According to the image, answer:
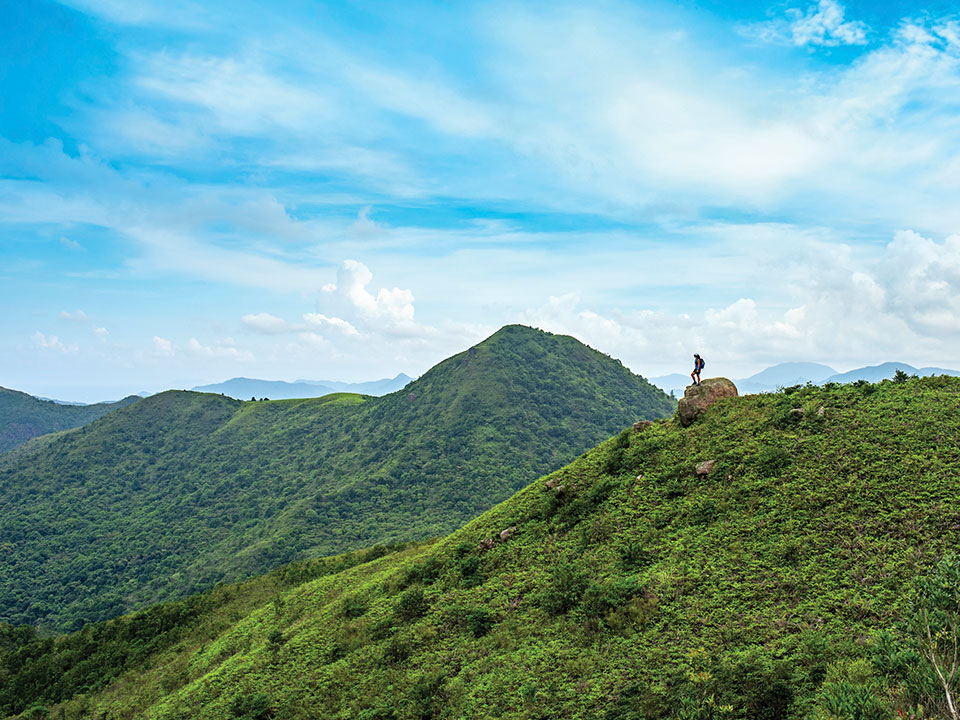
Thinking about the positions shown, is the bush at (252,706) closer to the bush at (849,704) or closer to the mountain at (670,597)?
the mountain at (670,597)

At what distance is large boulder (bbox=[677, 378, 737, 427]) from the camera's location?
2464 centimetres

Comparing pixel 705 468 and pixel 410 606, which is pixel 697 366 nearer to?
pixel 705 468

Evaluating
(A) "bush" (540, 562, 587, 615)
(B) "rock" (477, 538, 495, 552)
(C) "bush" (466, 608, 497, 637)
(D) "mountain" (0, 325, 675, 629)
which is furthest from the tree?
(D) "mountain" (0, 325, 675, 629)

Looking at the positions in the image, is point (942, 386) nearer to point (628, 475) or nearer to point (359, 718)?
point (628, 475)

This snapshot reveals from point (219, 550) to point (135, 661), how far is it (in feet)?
272

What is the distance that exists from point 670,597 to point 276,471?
478 ft

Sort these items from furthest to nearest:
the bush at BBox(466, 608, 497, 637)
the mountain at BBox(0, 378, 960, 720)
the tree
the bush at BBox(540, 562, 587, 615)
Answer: the bush at BBox(466, 608, 497, 637) < the bush at BBox(540, 562, 587, 615) < the mountain at BBox(0, 378, 960, 720) < the tree

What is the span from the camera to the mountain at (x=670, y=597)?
39.1ft

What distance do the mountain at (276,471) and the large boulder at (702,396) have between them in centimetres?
7062

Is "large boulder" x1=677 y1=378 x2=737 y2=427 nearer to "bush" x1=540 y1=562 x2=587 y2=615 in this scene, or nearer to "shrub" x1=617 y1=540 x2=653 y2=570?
"shrub" x1=617 y1=540 x2=653 y2=570

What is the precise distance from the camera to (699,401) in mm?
25000

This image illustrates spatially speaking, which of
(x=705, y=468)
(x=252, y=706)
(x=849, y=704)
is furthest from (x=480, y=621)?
(x=849, y=704)

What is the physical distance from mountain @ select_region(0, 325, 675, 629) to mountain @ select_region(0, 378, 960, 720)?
67.1m

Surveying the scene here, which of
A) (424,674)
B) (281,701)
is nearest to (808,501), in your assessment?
(424,674)
